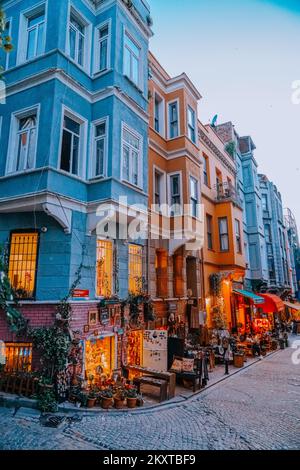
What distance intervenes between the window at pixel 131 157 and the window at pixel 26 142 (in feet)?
A: 10.3

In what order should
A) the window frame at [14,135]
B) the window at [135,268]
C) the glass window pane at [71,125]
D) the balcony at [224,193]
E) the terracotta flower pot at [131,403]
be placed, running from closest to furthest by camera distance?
the terracotta flower pot at [131,403], the window frame at [14,135], the glass window pane at [71,125], the window at [135,268], the balcony at [224,193]

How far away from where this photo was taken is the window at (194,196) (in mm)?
14859

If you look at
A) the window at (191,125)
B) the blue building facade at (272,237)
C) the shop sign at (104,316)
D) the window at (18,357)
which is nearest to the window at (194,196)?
the window at (191,125)

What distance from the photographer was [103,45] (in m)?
11.1

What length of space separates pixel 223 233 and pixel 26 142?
44.2 feet

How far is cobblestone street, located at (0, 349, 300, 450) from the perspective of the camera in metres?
5.91

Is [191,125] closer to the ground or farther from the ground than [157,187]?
farther from the ground

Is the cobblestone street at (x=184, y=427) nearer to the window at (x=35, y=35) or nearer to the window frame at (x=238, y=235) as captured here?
the window at (x=35, y=35)

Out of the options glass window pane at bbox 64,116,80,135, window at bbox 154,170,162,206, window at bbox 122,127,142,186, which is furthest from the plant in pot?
window at bbox 154,170,162,206

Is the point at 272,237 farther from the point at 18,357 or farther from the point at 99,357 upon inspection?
the point at 18,357

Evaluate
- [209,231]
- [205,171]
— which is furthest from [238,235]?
[205,171]

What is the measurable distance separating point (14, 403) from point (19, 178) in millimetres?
6410

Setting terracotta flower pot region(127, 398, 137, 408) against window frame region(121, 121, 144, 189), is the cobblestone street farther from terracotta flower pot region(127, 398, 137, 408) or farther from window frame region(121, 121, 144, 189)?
window frame region(121, 121, 144, 189)

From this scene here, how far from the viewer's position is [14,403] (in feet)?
25.1
